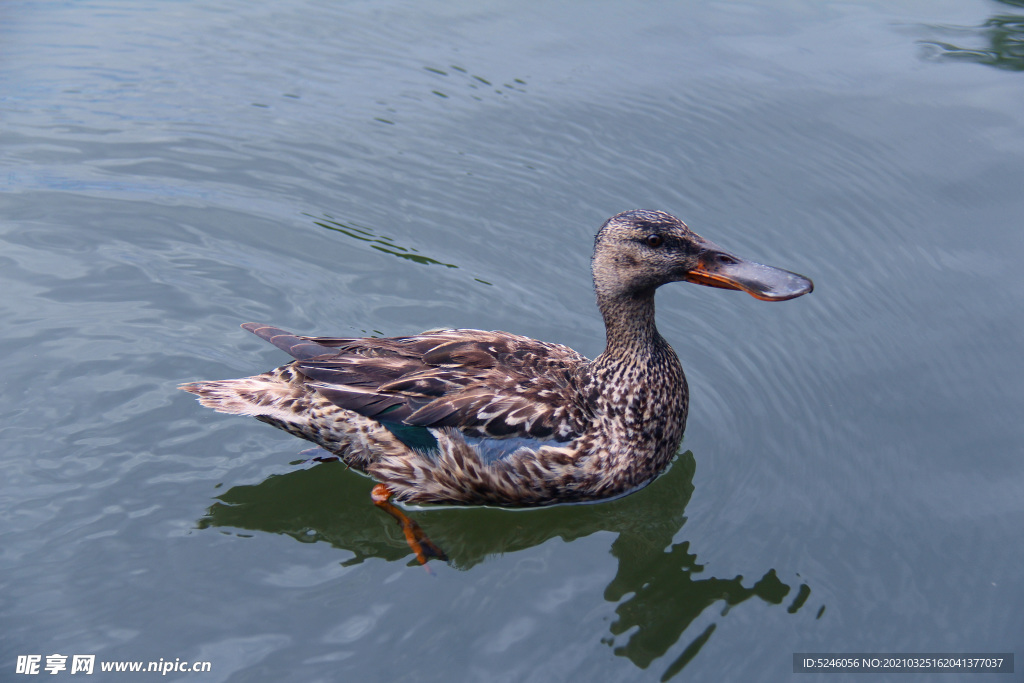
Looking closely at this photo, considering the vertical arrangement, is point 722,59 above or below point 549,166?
above

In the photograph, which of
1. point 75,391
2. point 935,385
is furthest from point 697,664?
point 75,391

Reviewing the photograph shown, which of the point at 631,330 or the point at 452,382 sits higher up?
the point at 631,330

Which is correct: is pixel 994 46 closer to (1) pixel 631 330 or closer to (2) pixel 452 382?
(1) pixel 631 330

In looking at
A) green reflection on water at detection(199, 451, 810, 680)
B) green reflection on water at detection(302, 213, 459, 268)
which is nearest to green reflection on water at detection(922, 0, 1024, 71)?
green reflection on water at detection(302, 213, 459, 268)

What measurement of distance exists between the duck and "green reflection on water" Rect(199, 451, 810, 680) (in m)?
0.10

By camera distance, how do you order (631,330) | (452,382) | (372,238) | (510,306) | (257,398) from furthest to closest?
(372,238) → (510,306) → (631,330) → (257,398) → (452,382)

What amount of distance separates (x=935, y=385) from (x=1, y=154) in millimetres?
8083

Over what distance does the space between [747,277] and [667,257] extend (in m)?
0.49

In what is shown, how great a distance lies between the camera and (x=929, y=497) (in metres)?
6.03

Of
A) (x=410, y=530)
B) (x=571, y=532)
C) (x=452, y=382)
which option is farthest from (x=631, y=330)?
(x=410, y=530)

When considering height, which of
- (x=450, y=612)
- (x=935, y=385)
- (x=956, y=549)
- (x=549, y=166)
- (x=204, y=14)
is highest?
(x=204, y=14)

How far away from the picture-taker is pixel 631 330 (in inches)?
242

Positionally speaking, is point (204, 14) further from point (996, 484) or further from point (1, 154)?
point (996, 484)

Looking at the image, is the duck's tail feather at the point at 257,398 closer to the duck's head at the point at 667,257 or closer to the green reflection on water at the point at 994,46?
the duck's head at the point at 667,257
